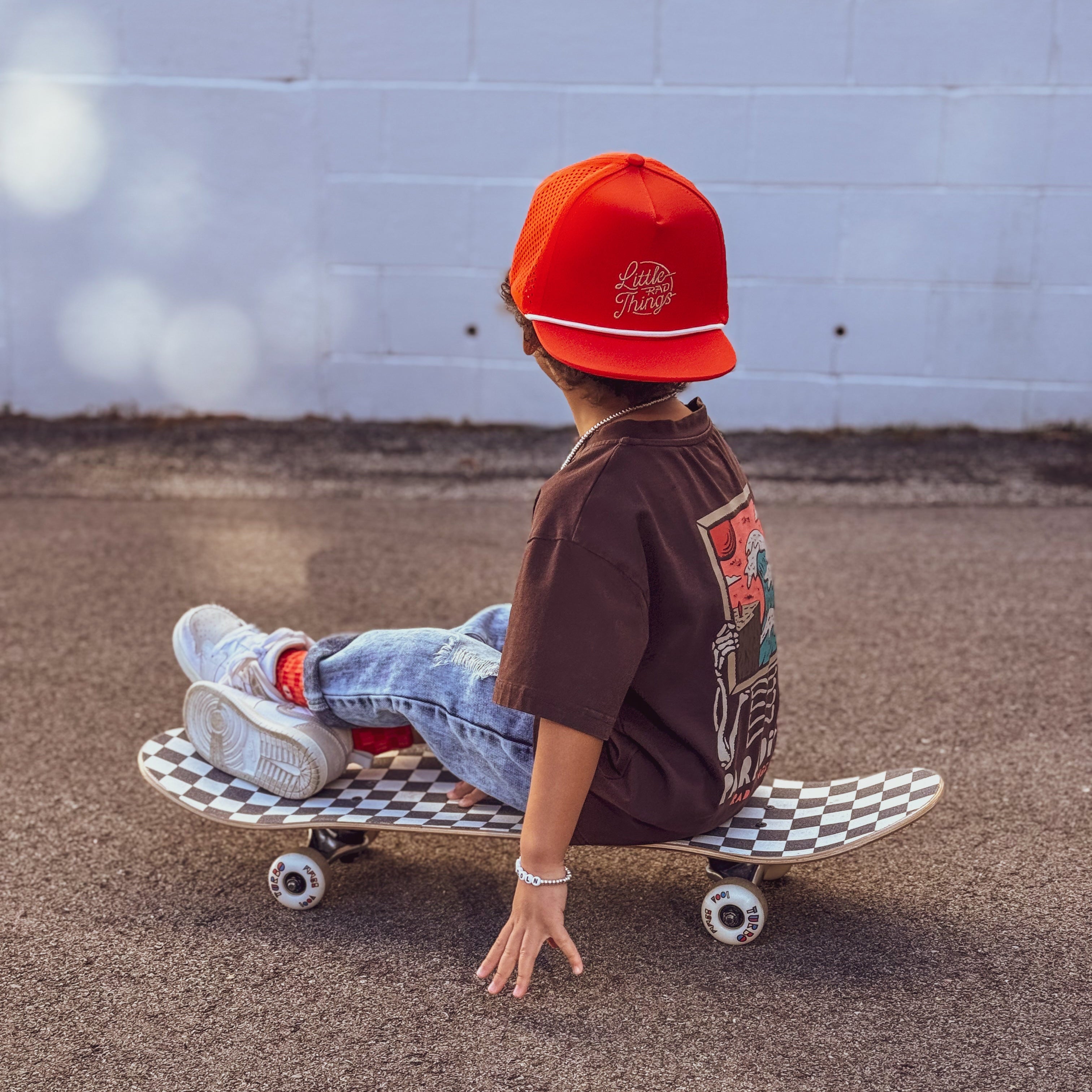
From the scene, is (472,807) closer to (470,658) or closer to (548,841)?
(470,658)

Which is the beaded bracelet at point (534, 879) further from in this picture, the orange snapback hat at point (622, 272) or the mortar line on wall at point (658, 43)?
the mortar line on wall at point (658, 43)

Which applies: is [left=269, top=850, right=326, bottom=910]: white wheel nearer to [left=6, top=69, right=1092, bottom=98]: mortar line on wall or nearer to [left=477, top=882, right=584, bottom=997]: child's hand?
[left=477, top=882, right=584, bottom=997]: child's hand

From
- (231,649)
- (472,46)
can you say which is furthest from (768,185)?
(231,649)

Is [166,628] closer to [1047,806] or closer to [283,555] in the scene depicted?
[283,555]

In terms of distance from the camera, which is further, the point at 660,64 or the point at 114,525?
the point at 660,64

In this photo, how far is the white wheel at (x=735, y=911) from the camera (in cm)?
179

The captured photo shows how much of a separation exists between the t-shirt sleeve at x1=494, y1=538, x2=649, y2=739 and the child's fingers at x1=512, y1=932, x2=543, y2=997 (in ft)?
0.92

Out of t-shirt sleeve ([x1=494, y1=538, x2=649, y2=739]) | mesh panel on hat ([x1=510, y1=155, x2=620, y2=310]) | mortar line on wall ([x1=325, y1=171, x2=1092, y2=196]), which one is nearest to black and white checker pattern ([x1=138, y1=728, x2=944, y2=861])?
t-shirt sleeve ([x1=494, y1=538, x2=649, y2=739])

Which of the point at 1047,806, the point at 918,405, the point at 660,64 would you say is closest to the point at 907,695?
the point at 1047,806

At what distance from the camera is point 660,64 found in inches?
190

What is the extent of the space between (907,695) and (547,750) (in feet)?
4.78

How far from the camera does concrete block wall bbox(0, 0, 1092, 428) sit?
4.77 m

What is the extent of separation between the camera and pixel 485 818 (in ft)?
6.26

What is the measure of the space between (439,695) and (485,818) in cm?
21
